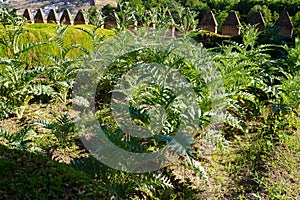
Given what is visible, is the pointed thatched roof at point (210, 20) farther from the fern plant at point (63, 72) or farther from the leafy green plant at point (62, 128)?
the leafy green plant at point (62, 128)

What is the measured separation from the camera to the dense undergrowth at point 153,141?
3.13 metres

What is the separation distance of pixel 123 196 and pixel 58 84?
9.21 feet

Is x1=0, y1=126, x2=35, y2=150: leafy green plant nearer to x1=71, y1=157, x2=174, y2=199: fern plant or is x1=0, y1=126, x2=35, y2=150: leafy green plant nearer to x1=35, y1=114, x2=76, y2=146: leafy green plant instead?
x1=35, y1=114, x2=76, y2=146: leafy green plant

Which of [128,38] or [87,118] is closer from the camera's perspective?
[87,118]

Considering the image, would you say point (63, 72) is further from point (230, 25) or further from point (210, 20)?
point (230, 25)

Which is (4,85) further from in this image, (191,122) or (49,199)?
(191,122)

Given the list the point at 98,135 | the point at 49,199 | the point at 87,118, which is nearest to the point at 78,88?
the point at 87,118

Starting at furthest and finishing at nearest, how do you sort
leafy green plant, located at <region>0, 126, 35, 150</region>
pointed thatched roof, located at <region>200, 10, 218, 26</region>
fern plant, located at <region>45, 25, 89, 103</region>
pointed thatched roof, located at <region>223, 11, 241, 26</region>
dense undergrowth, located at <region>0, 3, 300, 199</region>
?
1. pointed thatched roof, located at <region>223, 11, 241, 26</region>
2. pointed thatched roof, located at <region>200, 10, 218, 26</region>
3. fern plant, located at <region>45, 25, 89, 103</region>
4. leafy green plant, located at <region>0, 126, 35, 150</region>
5. dense undergrowth, located at <region>0, 3, 300, 199</region>

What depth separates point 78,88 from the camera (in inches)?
216

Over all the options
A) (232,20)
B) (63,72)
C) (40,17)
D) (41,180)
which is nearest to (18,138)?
(41,180)

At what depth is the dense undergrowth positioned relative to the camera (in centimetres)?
313

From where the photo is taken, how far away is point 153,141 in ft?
12.7

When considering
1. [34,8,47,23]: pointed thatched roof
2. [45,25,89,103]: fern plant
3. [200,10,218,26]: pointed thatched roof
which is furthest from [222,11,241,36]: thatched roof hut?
[45,25,89,103]: fern plant

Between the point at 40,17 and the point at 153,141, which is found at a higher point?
the point at 40,17
